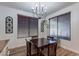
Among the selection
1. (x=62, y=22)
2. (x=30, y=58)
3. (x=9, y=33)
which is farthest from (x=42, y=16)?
(x=30, y=58)

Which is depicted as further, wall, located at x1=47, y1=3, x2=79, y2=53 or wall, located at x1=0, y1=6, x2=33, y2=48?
wall, located at x1=47, y1=3, x2=79, y2=53

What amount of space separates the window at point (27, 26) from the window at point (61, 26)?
0.34m

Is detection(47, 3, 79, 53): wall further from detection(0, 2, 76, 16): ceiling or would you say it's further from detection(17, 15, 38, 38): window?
detection(17, 15, 38, 38): window

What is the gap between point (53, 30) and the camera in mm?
1601

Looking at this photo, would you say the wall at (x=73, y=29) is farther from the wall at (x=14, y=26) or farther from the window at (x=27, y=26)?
the wall at (x=14, y=26)

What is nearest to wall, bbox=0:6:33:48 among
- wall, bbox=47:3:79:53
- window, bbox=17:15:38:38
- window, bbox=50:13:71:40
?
window, bbox=17:15:38:38

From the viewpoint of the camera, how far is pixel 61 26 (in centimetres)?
159

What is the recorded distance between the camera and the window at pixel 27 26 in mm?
1474

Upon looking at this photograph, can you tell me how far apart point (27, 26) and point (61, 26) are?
0.66 metres

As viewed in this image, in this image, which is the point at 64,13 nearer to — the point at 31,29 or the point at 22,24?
the point at 31,29

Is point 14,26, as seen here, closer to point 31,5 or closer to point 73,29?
point 31,5

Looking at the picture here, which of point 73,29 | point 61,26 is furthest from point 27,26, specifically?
point 73,29

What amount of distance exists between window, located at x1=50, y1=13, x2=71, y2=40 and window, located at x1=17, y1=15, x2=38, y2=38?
1.10 feet

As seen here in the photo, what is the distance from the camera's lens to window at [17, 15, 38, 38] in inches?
58.0
